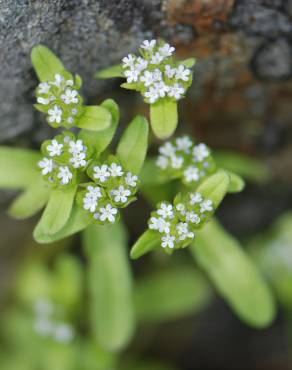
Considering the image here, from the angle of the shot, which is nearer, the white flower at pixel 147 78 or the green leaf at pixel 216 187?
the white flower at pixel 147 78

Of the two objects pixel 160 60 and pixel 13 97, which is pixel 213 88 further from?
pixel 13 97

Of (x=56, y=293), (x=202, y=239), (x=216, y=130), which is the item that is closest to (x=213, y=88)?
(x=216, y=130)


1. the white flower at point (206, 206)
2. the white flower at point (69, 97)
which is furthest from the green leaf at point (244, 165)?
the white flower at point (69, 97)

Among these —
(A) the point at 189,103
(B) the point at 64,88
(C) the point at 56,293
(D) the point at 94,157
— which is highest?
(B) the point at 64,88

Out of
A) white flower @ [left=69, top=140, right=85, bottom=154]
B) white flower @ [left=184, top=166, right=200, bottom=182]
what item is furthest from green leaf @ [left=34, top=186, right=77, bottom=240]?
white flower @ [left=184, top=166, right=200, bottom=182]

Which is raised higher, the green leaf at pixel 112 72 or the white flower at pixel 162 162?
the green leaf at pixel 112 72

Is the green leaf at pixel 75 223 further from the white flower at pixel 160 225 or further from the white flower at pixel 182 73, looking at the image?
the white flower at pixel 182 73
